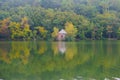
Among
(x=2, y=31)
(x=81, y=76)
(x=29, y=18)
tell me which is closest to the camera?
(x=81, y=76)

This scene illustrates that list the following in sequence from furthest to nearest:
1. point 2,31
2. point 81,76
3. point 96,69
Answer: point 2,31
point 96,69
point 81,76

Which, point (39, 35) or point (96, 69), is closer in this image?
point (96, 69)

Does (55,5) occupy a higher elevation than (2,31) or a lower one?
higher

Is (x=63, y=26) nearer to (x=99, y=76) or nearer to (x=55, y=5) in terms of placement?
(x=55, y=5)

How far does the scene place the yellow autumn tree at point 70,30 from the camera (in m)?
Result: 49.0

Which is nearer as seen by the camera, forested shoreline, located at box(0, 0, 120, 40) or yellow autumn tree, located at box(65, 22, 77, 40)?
forested shoreline, located at box(0, 0, 120, 40)

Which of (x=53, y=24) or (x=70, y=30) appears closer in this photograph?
(x=70, y=30)

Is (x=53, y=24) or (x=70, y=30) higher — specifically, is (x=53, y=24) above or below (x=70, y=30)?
above

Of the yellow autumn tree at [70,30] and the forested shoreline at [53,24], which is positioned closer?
the forested shoreline at [53,24]

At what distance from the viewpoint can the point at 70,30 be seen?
49.4 m

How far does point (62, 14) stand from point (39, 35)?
638cm

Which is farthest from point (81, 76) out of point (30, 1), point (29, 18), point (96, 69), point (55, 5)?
point (30, 1)

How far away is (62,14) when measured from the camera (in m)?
53.2

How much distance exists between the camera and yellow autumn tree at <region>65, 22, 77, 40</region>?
161 feet
